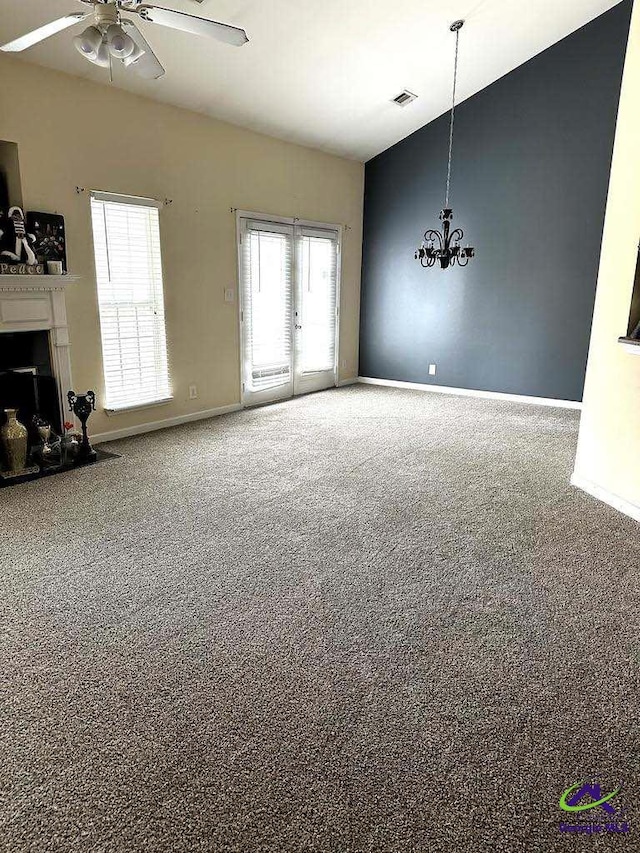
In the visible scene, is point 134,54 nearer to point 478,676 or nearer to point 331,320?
point 478,676

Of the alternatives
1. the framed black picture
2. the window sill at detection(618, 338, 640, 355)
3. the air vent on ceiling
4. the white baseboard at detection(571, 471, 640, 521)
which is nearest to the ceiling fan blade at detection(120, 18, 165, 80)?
the framed black picture

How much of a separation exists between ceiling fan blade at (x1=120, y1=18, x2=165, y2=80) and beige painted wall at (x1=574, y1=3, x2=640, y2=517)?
2749 mm

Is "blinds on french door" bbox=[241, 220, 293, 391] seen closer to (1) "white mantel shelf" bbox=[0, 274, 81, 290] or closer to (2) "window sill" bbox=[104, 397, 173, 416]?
(2) "window sill" bbox=[104, 397, 173, 416]

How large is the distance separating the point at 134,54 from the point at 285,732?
116 inches

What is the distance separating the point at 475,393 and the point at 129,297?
443 centimetres

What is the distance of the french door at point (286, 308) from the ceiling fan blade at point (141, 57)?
300 centimetres

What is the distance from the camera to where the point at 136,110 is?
15.6 ft

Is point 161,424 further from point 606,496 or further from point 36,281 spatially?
point 606,496

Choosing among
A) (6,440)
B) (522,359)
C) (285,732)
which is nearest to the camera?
(285,732)

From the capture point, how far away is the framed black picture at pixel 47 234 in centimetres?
414

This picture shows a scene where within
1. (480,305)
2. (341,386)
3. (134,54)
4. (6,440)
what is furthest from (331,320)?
(134,54)

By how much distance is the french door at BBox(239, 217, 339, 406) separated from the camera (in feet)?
20.2

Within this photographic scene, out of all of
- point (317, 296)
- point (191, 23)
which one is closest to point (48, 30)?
point (191, 23)

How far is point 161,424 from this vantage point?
5.45m
